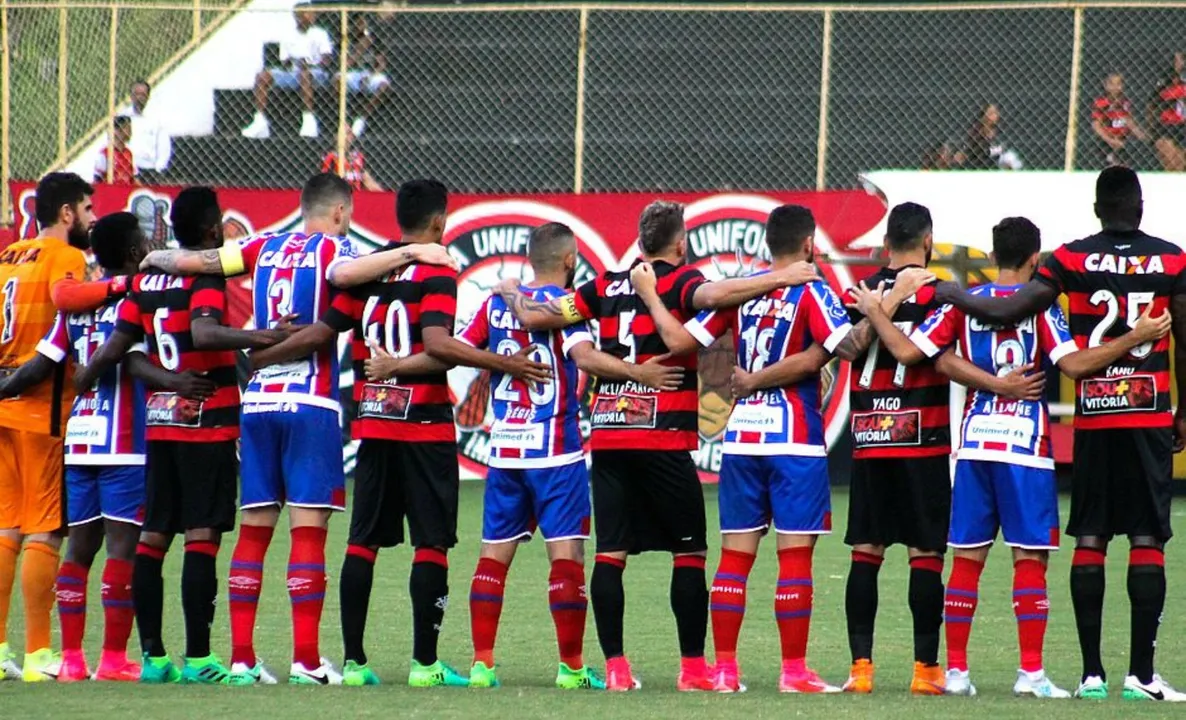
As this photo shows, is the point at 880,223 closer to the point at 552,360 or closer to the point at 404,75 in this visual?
the point at 404,75

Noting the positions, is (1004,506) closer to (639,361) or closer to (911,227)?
(911,227)

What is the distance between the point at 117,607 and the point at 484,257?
9154mm

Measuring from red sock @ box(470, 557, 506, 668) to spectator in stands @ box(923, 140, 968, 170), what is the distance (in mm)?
10858

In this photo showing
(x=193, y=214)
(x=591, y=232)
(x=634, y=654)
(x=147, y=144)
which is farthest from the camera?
(x=147, y=144)

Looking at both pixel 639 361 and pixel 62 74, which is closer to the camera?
pixel 639 361

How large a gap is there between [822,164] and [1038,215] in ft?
6.95

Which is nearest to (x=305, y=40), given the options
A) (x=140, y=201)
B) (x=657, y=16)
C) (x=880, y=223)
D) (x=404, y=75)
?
(x=404, y=75)

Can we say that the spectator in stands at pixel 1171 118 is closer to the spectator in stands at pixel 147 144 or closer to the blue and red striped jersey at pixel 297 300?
the spectator in stands at pixel 147 144

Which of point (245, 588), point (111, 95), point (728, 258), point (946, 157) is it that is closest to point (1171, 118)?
point (946, 157)

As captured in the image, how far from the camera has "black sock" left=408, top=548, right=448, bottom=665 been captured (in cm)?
802

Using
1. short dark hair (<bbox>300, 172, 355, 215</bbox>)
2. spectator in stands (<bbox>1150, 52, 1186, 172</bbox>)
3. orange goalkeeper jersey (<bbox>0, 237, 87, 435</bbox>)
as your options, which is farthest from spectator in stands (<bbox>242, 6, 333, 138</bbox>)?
short dark hair (<bbox>300, 172, 355, 215</bbox>)

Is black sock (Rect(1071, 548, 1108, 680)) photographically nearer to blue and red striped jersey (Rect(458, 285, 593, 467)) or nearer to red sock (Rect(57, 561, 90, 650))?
blue and red striped jersey (Rect(458, 285, 593, 467))

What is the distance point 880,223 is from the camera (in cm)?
1683

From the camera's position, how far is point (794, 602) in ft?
25.6
